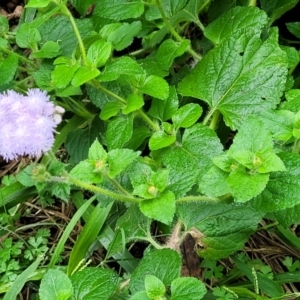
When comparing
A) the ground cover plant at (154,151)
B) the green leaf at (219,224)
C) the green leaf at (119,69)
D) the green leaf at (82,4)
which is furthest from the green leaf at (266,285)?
the green leaf at (82,4)

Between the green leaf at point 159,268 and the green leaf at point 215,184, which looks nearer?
the green leaf at point 215,184

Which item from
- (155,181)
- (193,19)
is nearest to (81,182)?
(155,181)

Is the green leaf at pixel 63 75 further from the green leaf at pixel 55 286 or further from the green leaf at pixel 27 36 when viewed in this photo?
the green leaf at pixel 55 286

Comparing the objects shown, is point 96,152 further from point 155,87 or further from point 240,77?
point 240,77

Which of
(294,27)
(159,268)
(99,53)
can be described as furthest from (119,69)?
(294,27)

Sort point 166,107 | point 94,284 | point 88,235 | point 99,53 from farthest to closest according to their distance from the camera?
point 88,235 → point 166,107 → point 99,53 → point 94,284
